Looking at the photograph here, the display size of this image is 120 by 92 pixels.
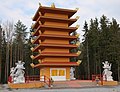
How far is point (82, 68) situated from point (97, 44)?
367 inches

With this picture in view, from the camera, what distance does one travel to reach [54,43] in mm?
31078

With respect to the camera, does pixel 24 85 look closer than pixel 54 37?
Yes

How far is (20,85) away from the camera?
77.6 ft

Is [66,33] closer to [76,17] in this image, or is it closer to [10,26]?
[76,17]

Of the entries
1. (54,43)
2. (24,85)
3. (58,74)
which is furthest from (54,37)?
(24,85)

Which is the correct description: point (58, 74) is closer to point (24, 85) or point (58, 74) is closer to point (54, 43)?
point (54, 43)

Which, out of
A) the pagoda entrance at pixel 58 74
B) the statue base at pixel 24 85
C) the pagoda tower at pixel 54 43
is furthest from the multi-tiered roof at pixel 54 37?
the statue base at pixel 24 85

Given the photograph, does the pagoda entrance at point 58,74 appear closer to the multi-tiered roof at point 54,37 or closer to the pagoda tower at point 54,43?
the pagoda tower at point 54,43

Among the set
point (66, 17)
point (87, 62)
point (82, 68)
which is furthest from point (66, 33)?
point (82, 68)

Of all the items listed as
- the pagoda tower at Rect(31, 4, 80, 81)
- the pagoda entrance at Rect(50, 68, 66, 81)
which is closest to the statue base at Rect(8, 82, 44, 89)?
the pagoda tower at Rect(31, 4, 80, 81)

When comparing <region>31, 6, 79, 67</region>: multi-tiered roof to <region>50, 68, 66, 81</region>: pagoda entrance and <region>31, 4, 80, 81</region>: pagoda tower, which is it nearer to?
<region>31, 4, 80, 81</region>: pagoda tower

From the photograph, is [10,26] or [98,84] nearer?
[98,84]

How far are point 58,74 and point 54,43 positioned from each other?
4.43 meters

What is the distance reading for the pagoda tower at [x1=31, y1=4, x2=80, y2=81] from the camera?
98.7 feet
